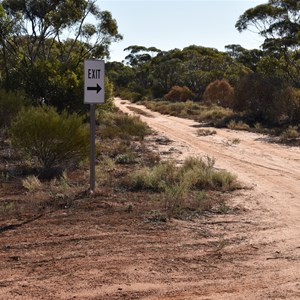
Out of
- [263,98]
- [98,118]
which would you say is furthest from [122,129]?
[263,98]

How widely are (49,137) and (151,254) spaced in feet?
18.8

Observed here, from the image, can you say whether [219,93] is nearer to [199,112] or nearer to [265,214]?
[199,112]

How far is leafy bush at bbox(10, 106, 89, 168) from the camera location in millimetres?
10758

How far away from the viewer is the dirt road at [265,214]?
4.86 meters

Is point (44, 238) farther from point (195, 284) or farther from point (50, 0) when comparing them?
point (50, 0)

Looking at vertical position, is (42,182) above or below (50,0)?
below

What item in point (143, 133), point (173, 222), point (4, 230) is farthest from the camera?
point (143, 133)

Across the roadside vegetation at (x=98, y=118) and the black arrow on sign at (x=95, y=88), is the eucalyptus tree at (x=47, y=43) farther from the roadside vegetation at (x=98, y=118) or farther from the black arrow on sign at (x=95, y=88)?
the black arrow on sign at (x=95, y=88)

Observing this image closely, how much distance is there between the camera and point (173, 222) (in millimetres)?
7168

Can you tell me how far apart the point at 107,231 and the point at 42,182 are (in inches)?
153

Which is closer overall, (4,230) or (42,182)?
(4,230)

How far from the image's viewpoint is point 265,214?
25.8 ft

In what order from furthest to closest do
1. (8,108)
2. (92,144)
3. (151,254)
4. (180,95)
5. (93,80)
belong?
1. (180,95)
2. (8,108)
3. (92,144)
4. (93,80)
5. (151,254)

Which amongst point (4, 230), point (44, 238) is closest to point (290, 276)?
point (44, 238)
